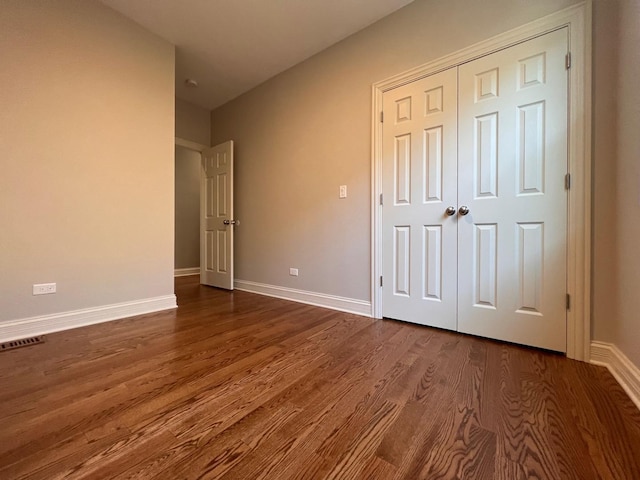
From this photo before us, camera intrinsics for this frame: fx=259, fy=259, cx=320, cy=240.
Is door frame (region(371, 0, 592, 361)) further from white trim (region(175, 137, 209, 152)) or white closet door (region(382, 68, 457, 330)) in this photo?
white trim (region(175, 137, 209, 152))

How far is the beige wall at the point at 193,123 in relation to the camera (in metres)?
3.72

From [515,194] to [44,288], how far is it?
3.45m

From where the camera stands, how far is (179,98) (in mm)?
3703

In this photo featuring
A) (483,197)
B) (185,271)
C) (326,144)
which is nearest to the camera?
(483,197)

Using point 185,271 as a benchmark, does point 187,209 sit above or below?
above

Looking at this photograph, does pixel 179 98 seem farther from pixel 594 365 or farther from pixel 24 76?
pixel 594 365

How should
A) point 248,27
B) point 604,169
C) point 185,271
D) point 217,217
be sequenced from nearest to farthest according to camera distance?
point 604,169 < point 248,27 < point 217,217 < point 185,271

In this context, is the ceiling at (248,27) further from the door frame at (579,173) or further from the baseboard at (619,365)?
the baseboard at (619,365)

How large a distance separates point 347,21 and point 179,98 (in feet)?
8.65

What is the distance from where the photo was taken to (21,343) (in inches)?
68.7

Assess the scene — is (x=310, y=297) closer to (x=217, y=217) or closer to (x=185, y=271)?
(x=217, y=217)

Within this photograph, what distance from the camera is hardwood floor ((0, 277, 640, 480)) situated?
81 centimetres

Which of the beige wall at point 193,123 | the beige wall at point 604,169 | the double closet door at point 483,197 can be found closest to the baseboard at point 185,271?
the beige wall at point 193,123

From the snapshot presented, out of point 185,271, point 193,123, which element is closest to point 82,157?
point 193,123
